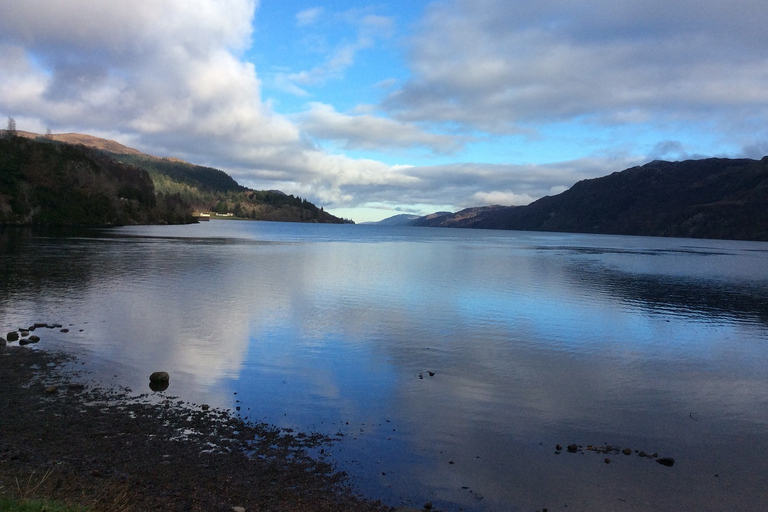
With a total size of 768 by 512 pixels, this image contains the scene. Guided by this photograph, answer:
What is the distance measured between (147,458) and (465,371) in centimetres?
1555

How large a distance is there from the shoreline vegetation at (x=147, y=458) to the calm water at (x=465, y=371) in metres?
1.23

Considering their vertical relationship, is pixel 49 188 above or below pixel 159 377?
above

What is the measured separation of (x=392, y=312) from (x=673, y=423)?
25.3 m

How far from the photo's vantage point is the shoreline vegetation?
11.9 metres

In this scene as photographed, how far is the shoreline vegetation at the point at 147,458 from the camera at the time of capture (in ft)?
39.1

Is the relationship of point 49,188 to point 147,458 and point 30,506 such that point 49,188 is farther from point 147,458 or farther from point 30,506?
point 30,506

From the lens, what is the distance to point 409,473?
1461 centimetres

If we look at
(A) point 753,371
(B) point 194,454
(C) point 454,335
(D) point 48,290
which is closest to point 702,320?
(A) point 753,371

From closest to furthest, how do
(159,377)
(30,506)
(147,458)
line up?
(30,506), (147,458), (159,377)

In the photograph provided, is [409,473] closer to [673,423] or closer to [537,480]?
[537,480]

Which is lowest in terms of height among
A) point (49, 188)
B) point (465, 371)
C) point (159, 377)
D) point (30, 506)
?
point (465, 371)

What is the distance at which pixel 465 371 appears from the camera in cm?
2538

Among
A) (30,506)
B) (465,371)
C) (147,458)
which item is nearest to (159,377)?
(147,458)

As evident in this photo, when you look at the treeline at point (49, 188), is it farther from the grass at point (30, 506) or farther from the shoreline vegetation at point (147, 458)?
the grass at point (30, 506)
